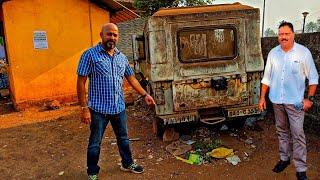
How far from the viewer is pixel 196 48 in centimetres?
584

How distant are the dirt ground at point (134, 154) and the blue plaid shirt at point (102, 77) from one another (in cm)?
115

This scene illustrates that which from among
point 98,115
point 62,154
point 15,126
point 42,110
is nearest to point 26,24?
point 42,110

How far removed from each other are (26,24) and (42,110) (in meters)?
2.49

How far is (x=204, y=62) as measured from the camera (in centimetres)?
579

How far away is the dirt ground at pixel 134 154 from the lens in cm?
477

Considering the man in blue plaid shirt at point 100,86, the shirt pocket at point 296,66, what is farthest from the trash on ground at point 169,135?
the shirt pocket at point 296,66

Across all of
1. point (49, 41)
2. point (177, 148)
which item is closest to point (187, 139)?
point (177, 148)

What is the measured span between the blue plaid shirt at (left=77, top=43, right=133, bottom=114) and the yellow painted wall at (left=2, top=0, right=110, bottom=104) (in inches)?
244

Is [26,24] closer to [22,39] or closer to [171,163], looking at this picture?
[22,39]

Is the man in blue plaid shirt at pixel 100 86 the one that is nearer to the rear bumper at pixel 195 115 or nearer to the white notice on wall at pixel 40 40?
the rear bumper at pixel 195 115

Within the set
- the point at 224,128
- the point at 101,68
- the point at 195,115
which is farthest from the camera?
the point at 224,128

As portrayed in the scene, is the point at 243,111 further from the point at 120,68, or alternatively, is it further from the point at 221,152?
the point at 120,68

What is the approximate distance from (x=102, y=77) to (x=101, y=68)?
0.38ft

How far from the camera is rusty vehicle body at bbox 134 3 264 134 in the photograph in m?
5.66
